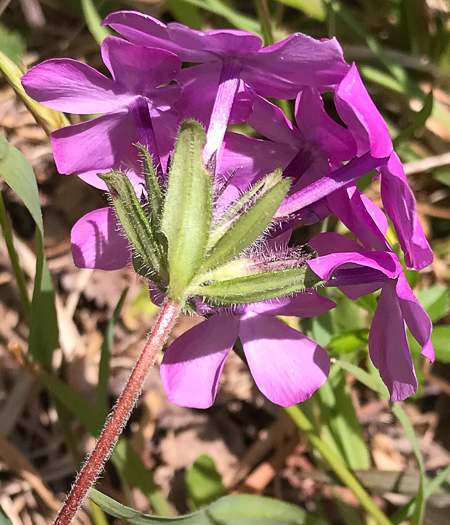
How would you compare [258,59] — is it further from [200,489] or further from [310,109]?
[200,489]

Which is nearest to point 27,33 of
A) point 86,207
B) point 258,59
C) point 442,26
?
point 86,207

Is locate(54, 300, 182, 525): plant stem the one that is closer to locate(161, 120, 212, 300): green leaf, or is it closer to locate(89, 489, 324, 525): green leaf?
locate(161, 120, 212, 300): green leaf

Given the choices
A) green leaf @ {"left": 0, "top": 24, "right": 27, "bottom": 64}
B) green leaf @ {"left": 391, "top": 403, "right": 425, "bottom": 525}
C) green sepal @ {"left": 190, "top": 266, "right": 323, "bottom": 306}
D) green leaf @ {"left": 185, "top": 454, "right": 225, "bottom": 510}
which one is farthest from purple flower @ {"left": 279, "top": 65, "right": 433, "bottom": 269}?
green leaf @ {"left": 0, "top": 24, "right": 27, "bottom": 64}

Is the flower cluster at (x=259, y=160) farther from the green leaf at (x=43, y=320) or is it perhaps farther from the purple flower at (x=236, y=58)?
the green leaf at (x=43, y=320)

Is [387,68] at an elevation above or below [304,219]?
above

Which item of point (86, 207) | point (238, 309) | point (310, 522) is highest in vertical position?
point (86, 207)

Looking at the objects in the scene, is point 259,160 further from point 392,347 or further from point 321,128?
point 392,347


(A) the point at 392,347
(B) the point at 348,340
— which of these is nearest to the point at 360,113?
(A) the point at 392,347

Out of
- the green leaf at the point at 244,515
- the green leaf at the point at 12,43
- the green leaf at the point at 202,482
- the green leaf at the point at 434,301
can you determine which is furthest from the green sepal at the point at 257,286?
the green leaf at the point at 12,43
